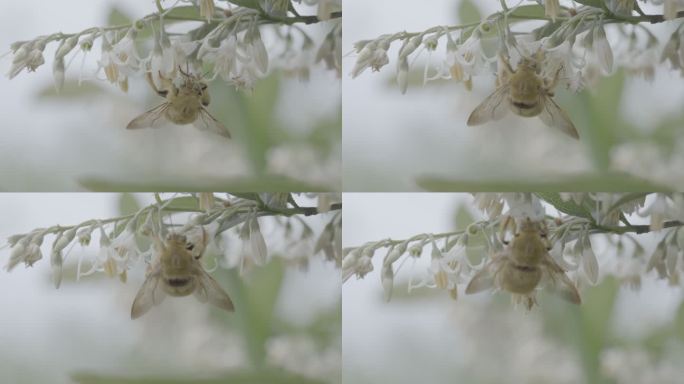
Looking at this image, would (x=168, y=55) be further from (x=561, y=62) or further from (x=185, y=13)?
(x=561, y=62)

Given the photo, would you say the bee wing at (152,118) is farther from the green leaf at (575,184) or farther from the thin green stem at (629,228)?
the thin green stem at (629,228)

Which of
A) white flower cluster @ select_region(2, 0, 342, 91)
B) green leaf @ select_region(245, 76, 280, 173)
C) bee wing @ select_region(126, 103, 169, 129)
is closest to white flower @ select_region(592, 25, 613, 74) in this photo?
white flower cluster @ select_region(2, 0, 342, 91)

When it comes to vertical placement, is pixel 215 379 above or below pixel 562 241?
below

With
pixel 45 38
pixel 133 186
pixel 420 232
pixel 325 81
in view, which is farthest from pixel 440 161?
pixel 45 38

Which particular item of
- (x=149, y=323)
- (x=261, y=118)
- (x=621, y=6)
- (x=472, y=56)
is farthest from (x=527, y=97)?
(x=149, y=323)

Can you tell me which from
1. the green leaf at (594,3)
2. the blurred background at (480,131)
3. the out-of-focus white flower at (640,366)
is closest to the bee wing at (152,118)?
the blurred background at (480,131)

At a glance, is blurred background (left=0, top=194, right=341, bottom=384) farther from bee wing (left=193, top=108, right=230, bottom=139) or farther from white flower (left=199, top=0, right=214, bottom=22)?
white flower (left=199, top=0, right=214, bottom=22)

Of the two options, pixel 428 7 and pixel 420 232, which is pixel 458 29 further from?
pixel 420 232
